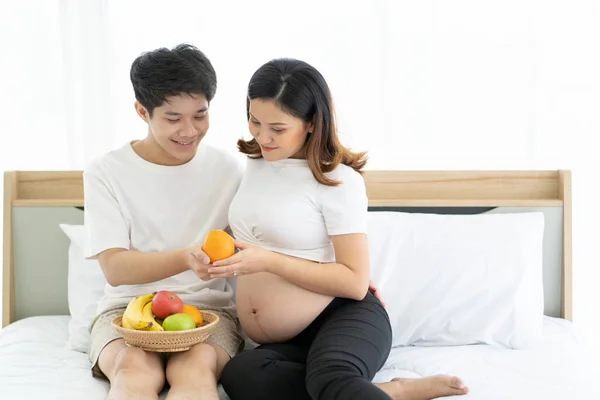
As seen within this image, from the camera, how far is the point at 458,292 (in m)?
2.26

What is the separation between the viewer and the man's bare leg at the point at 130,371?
1.67 m

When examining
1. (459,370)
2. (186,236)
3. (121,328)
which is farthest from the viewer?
(186,236)

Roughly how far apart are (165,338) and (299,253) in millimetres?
420

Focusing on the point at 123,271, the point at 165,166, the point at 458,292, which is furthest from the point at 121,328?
the point at 458,292

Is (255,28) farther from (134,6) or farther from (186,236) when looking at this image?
(186,236)

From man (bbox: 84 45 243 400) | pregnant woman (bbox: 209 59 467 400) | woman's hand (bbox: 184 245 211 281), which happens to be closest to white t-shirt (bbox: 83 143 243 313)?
man (bbox: 84 45 243 400)

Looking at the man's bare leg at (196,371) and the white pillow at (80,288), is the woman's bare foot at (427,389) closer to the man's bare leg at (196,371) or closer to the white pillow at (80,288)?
the man's bare leg at (196,371)

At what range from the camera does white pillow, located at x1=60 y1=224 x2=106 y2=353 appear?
88.0 inches

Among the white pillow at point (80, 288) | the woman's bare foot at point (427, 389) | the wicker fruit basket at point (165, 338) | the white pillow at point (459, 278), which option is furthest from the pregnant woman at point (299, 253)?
the white pillow at point (80, 288)

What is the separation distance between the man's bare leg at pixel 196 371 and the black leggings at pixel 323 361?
0.05m

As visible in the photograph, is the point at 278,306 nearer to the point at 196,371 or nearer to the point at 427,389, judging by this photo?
the point at 196,371

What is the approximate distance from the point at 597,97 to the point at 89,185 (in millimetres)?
1895

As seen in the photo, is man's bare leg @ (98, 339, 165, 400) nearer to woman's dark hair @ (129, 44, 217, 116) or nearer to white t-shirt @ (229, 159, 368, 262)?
white t-shirt @ (229, 159, 368, 262)

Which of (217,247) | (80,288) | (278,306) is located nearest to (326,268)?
(278,306)
